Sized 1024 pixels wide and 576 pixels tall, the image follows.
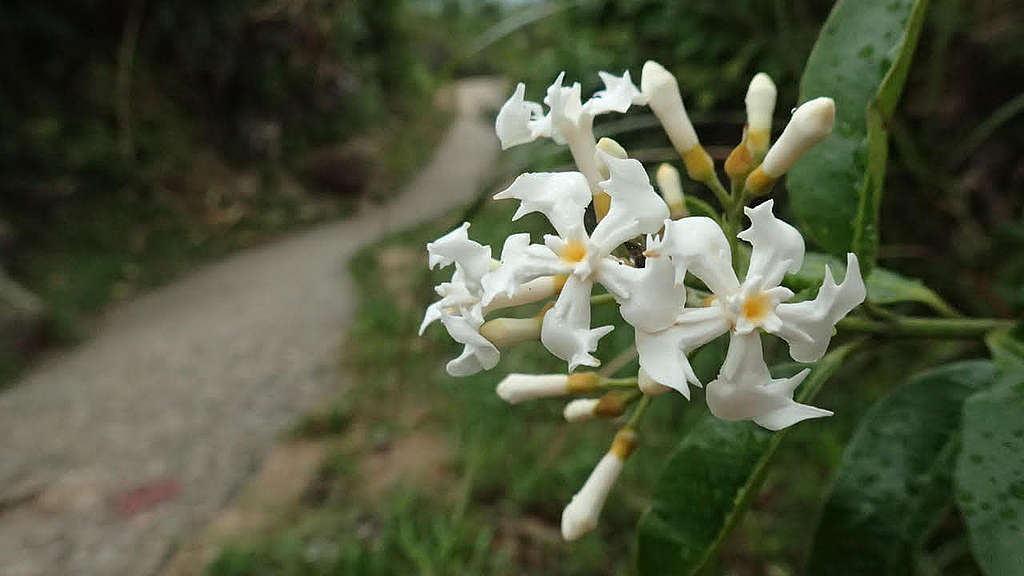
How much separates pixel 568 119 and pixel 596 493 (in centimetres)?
34

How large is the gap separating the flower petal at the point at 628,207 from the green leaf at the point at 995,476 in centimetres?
35

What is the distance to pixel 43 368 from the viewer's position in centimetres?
353

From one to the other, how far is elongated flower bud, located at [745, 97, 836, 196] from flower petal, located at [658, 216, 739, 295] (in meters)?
0.14

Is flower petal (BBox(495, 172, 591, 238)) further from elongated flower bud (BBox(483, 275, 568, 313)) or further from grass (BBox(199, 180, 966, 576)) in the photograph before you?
grass (BBox(199, 180, 966, 576))

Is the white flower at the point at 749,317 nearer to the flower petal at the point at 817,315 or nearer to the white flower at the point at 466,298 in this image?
the flower petal at the point at 817,315

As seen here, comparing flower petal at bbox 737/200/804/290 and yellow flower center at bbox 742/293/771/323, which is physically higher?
flower petal at bbox 737/200/804/290

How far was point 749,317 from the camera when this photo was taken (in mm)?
483

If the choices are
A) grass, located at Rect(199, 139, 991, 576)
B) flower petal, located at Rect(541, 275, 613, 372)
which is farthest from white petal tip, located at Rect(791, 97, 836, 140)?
grass, located at Rect(199, 139, 991, 576)

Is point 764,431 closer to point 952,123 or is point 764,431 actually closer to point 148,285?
point 952,123

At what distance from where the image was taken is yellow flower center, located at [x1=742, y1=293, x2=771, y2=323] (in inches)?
18.9

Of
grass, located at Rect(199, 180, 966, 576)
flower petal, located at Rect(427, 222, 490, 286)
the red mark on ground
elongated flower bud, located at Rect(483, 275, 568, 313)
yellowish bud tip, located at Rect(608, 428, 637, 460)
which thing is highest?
flower petal, located at Rect(427, 222, 490, 286)

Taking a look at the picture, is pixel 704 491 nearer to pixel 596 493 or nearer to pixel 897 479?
pixel 596 493

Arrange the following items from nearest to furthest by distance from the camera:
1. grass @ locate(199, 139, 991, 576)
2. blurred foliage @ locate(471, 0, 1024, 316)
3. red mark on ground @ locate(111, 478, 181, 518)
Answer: blurred foliage @ locate(471, 0, 1024, 316)
grass @ locate(199, 139, 991, 576)
red mark on ground @ locate(111, 478, 181, 518)

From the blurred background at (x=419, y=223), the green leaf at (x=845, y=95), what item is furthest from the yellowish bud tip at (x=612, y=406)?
the blurred background at (x=419, y=223)
